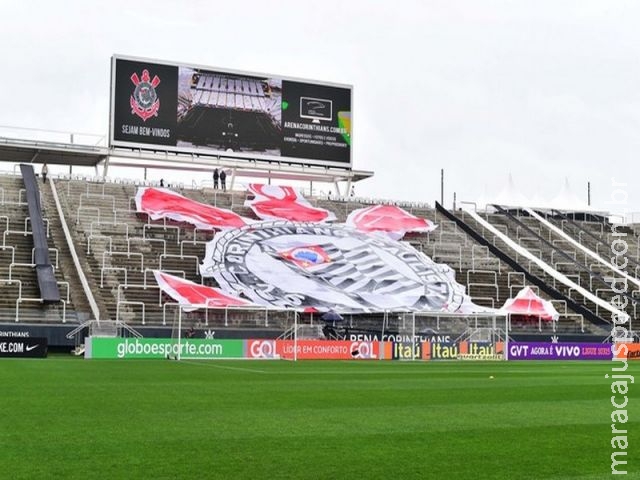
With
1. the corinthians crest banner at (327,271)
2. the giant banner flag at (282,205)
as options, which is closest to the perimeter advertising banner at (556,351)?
the corinthians crest banner at (327,271)

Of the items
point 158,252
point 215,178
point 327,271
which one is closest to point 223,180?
point 215,178

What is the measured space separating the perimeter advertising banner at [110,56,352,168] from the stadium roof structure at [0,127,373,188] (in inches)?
23.9

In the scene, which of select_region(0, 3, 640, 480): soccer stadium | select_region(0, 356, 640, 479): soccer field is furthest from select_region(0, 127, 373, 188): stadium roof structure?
select_region(0, 356, 640, 479): soccer field

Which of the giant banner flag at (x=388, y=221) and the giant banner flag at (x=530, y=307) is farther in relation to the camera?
the giant banner flag at (x=388, y=221)

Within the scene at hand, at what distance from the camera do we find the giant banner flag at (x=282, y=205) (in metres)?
60.0

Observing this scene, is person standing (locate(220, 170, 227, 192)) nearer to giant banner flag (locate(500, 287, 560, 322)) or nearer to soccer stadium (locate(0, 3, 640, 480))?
soccer stadium (locate(0, 3, 640, 480))

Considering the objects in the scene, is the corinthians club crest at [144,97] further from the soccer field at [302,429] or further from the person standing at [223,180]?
the soccer field at [302,429]

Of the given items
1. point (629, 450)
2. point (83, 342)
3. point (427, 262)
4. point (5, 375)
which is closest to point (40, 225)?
point (83, 342)

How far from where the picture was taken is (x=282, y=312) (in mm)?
48781

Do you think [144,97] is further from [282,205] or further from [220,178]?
[282,205]

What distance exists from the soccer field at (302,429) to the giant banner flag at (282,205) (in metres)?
36.5

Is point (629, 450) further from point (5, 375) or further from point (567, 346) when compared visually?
point (567, 346)

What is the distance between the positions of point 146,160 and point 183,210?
4.85 metres

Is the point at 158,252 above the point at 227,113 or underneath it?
underneath
